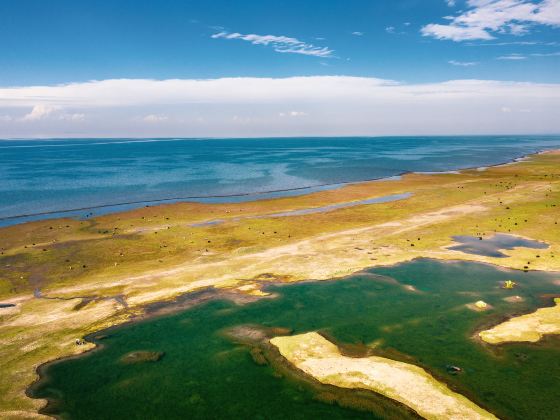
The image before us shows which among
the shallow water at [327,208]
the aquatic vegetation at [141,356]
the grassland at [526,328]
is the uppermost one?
the shallow water at [327,208]

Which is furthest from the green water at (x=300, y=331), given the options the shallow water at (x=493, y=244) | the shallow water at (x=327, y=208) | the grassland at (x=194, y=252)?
the shallow water at (x=327, y=208)

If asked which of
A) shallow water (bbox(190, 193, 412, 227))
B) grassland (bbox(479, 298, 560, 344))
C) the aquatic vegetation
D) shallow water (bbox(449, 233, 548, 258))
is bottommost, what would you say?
the aquatic vegetation

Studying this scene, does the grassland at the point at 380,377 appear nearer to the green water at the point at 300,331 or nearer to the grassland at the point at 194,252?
the green water at the point at 300,331

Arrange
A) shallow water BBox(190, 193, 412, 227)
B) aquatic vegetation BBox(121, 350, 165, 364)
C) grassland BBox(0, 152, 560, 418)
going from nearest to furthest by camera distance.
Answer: aquatic vegetation BBox(121, 350, 165, 364)
grassland BBox(0, 152, 560, 418)
shallow water BBox(190, 193, 412, 227)

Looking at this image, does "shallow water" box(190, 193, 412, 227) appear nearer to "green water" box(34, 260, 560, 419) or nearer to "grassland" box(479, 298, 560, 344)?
"green water" box(34, 260, 560, 419)

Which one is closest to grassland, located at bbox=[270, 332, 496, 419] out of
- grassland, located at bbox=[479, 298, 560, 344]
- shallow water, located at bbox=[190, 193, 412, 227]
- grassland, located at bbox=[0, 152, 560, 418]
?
grassland, located at bbox=[479, 298, 560, 344]
